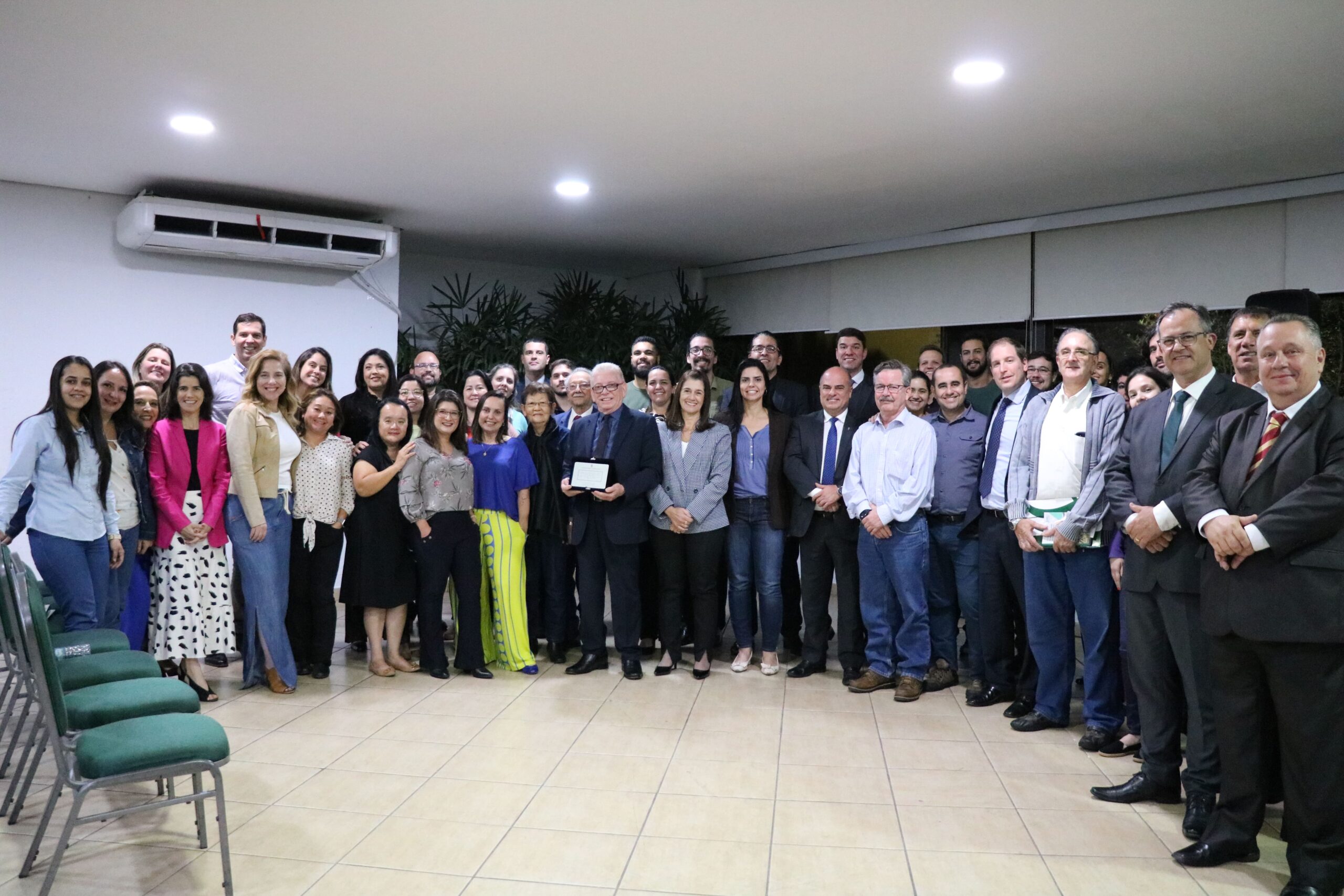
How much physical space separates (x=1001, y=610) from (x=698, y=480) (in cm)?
166

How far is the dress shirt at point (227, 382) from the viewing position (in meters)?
5.42

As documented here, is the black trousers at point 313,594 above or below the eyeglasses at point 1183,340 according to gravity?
below

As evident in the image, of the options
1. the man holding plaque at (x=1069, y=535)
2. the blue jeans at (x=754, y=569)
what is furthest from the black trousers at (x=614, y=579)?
the man holding plaque at (x=1069, y=535)

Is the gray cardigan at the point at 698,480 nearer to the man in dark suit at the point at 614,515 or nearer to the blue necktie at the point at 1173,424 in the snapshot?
the man in dark suit at the point at 614,515

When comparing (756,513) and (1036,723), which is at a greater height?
(756,513)

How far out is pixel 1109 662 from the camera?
407cm

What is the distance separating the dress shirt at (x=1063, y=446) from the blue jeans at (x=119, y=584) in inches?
163

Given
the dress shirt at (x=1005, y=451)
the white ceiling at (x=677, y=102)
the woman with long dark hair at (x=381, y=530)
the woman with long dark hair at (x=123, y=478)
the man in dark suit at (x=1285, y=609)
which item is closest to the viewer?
the man in dark suit at (x=1285, y=609)

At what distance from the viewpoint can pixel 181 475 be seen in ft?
15.0

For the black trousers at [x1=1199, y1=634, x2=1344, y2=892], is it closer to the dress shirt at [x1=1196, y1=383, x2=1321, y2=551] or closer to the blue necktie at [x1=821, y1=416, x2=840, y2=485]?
the dress shirt at [x1=1196, y1=383, x2=1321, y2=551]

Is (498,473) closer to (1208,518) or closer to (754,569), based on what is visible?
(754,569)

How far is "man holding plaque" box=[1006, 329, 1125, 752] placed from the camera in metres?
3.97

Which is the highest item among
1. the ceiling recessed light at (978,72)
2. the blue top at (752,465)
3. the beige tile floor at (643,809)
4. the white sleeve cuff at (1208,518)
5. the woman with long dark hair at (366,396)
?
the ceiling recessed light at (978,72)

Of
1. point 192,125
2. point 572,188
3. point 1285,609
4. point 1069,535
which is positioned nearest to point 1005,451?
point 1069,535
